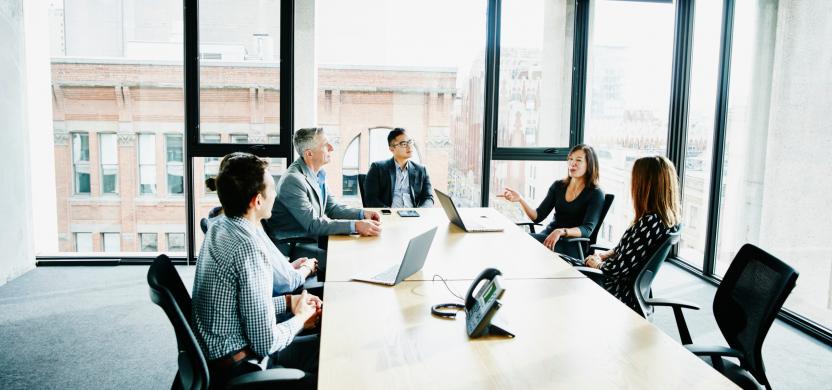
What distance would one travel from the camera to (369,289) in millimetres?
2467

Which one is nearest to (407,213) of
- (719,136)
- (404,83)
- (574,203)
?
(574,203)

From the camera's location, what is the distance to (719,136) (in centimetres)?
518

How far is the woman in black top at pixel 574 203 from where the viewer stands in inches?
165

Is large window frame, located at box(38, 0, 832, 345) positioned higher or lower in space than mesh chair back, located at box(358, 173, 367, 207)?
higher

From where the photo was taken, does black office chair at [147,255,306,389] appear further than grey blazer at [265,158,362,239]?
No

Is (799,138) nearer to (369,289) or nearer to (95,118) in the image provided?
(369,289)

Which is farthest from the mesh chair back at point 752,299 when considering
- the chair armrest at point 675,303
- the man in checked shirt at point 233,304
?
the man in checked shirt at point 233,304

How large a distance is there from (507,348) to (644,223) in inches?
55.2

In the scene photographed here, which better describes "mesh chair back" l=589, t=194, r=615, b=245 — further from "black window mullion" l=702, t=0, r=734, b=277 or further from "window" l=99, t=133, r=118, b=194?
"window" l=99, t=133, r=118, b=194

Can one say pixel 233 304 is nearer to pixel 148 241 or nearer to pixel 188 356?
pixel 188 356

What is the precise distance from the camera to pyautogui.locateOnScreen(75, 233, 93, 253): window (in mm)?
5844

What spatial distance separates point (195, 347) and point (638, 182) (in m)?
2.29

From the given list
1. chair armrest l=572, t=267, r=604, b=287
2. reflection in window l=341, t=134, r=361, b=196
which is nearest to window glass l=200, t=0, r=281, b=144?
reflection in window l=341, t=134, r=361, b=196

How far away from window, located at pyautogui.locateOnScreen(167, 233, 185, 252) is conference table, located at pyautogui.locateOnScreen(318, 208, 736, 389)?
3.59m
